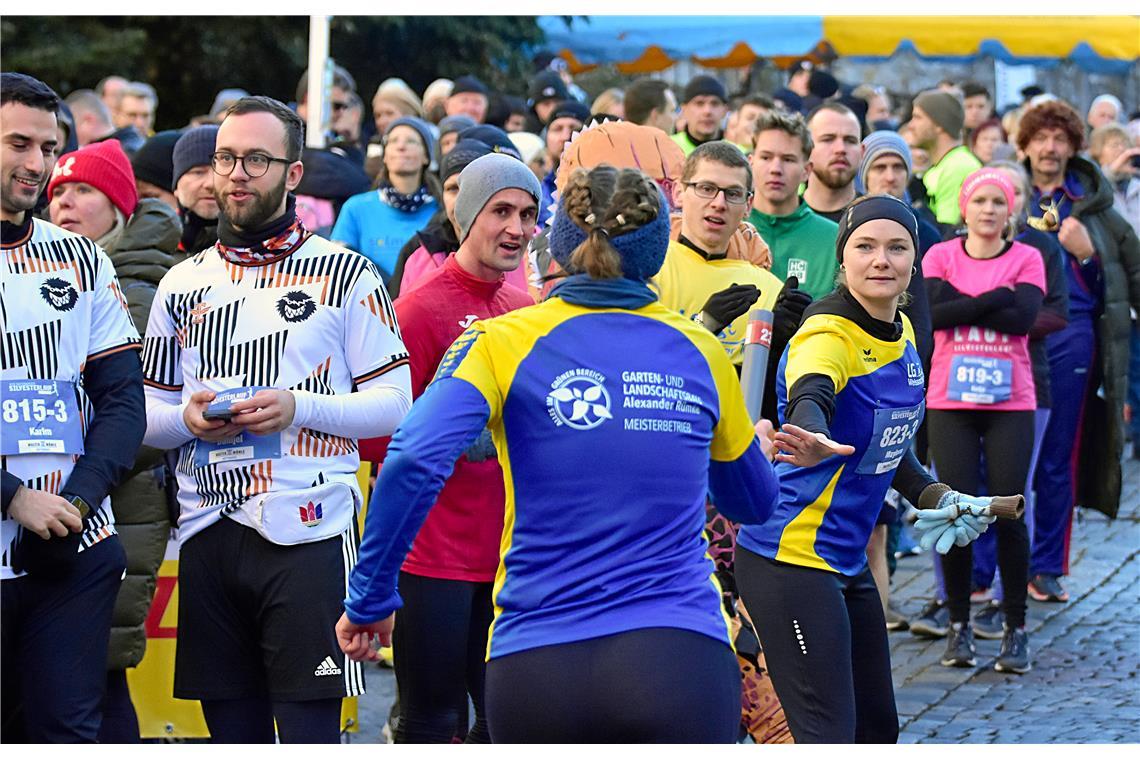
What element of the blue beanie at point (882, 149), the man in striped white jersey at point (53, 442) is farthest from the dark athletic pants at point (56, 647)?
the blue beanie at point (882, 149)

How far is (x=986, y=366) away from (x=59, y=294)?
495 cm

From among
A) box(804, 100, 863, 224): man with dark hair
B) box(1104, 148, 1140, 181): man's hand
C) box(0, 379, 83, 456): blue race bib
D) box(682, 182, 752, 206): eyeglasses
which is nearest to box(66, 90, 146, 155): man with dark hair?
box(804, 100, 863, 224): man with dark hair

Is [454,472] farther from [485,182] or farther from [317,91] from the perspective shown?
[317,91]

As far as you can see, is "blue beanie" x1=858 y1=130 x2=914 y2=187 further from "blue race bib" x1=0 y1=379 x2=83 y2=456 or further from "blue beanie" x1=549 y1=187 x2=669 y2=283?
"blue beanie" x1=549 y1=187 x2=669 y2=283

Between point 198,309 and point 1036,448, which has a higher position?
point 198,309

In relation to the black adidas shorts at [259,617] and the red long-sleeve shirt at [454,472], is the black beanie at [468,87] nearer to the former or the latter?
the red long-sleeve shirt at [454,472]

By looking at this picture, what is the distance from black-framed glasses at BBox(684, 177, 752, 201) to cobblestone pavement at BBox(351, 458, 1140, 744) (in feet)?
7.18

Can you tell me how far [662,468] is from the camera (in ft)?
12.8

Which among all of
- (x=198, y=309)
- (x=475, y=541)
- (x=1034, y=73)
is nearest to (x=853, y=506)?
(x=475, y=541)

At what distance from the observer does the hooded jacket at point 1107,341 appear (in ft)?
33.4

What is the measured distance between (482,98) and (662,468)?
9.06 m

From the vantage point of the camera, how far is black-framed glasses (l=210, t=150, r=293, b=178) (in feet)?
17.2

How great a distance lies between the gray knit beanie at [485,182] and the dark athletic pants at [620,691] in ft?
6.85
